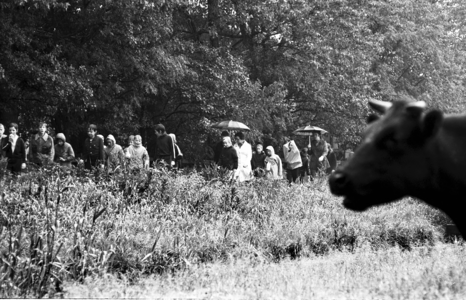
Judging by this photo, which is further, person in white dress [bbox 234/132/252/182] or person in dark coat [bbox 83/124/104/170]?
person in white dress [bbox 234/132/252/182]

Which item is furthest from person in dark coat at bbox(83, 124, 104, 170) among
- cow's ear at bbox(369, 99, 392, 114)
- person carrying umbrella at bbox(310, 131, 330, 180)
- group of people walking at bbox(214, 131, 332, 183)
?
cow's ear at bbox(369, 99, 392, 114)

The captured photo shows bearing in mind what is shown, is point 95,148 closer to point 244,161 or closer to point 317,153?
point 244,161

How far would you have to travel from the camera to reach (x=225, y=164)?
16453mm

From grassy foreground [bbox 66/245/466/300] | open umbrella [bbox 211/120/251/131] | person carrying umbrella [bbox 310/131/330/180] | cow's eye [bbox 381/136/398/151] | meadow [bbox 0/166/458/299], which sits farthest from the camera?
open umbrella [bbox 211/120/251/131]

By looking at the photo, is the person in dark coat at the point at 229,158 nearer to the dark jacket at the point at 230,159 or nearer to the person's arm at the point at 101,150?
the dark jacket at the point at 230,159

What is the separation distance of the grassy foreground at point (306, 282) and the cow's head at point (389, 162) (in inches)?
78.3

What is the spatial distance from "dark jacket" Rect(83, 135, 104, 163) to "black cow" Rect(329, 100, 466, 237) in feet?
38.5

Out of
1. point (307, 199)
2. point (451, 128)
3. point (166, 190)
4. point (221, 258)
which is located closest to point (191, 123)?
point (307, 199)

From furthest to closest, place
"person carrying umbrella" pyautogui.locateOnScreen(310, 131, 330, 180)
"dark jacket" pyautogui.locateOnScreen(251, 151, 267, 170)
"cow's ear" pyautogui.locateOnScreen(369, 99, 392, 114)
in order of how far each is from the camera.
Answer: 1. "person carrying umbrella" pyautogui.locateOnScreen(310, 131, 330, 180)
2. "dark jacket" pyautogui.locateOnScreen(251, 151, 267, 170)
3. "cow's ear" pyautogui.locateOnScreen(369, 99, 392, 114)

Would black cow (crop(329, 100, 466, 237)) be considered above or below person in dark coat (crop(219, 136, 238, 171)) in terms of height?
below

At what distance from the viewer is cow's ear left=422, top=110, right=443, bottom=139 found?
14.7 ft

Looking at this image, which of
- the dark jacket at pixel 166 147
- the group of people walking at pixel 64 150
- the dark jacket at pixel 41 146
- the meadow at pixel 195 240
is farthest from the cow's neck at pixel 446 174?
the dark jacket at pixel 166 147

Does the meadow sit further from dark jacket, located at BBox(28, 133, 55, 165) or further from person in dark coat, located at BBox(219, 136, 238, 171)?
dark jacket, located at BBox(28, 133, 55, 165)

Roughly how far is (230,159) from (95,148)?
9.82 ft
